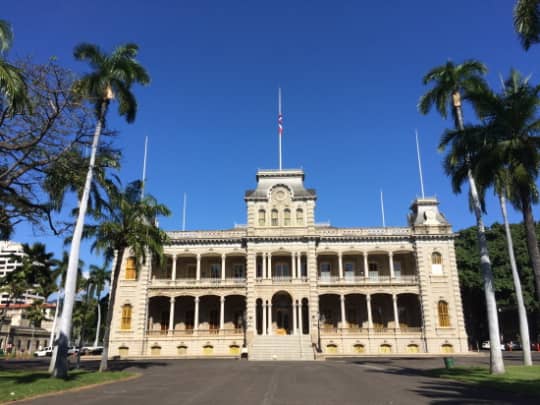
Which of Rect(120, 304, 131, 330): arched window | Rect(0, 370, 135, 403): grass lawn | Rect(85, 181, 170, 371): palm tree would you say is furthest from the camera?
Rect(120, 304, 131, 330): arched window

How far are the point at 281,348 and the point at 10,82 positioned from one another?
29091 mm

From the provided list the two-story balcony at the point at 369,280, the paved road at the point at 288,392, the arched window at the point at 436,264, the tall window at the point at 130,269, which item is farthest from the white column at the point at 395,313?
the tall window at the point at 130,269

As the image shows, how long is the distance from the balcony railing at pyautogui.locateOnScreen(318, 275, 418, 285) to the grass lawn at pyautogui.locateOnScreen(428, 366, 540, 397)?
63.7 ft

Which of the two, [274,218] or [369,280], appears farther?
[274,218]

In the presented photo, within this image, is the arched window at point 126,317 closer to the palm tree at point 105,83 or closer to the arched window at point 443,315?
the palm tree at point 105,83

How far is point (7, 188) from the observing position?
47.5 feet

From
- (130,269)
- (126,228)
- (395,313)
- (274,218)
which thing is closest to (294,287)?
(274,218)

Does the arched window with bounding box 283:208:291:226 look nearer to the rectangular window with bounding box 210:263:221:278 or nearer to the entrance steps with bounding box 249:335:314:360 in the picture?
the rectangular window with bounding box 210:263:221:278

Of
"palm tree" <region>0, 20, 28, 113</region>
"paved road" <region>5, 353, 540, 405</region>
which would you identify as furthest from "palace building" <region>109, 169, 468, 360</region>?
"palm tree" <region>0, 20, 28, 113</region>

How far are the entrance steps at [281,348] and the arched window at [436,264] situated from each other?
13.9m

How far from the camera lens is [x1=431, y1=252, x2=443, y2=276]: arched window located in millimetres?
40438

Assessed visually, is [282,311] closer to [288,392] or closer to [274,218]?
[274,218]

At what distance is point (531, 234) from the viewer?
1791 centimetres

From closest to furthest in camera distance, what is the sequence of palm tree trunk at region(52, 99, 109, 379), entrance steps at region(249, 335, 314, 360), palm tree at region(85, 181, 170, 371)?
palm tree trunk at region(52, 99, 109, 379)
palm tree at region(85, 181, 170, 371)
entrance steps at region(249, 335, 314, 360)
